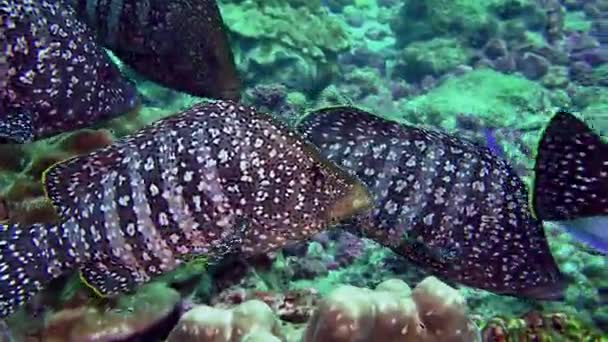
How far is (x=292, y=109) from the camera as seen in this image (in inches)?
326

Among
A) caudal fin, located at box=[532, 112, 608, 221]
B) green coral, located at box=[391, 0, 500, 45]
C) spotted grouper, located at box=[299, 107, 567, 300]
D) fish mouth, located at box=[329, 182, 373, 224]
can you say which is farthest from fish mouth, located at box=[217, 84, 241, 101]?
green coral, located at box=[391, 0, 500, 45]

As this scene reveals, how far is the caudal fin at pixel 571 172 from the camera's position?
424 cm

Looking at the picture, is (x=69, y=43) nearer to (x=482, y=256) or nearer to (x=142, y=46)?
(x=142, y=46)

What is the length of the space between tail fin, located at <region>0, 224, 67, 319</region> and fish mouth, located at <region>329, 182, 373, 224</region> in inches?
66.2

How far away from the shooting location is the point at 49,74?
4.32m

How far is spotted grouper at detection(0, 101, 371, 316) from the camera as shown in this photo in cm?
363

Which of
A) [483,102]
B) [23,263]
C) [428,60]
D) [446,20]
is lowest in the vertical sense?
[483,102]

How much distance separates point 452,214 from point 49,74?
3.08 m

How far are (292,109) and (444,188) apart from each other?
157 inches

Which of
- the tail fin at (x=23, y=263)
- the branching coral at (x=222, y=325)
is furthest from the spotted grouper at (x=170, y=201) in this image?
the branching coral at (x=222, y=325)

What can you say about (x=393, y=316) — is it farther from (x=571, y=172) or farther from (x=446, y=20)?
(x=446, y=20)

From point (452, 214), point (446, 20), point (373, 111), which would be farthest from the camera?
point (446, 20)

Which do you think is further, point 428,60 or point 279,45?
point 428,60

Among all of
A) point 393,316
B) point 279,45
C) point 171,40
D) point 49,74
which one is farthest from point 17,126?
point 279,45
